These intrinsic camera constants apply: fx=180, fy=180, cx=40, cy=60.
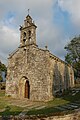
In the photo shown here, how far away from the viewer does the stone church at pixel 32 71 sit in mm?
24722

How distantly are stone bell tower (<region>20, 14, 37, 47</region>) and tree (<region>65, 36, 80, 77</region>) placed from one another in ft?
65.2

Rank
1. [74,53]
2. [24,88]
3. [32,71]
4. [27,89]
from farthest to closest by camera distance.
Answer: [74,53] < [24,88] < [27,89] < [32,71]

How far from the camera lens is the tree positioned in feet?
147

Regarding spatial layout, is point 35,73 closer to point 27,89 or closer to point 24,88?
point 27,89

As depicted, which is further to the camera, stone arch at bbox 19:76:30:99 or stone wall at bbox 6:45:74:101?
stone arch at bbox 19:76:30:99

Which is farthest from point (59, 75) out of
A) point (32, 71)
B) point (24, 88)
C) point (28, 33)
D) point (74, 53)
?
point (74, 53)

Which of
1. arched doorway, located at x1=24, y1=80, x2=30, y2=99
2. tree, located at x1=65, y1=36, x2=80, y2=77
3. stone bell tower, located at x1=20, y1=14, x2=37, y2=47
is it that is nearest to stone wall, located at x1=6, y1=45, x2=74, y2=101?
arched doorway, located at x1=24, y1=80, x2=30, y2=99

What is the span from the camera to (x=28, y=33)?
2800 cm

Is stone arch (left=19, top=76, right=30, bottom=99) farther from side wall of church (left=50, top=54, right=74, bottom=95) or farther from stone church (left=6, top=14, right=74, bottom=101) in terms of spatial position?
side wall of church (left=50, top=54, right=74, bottom=95)

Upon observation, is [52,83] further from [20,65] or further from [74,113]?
[74,113]

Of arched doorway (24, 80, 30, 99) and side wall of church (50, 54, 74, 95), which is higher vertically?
side wall of church (50, 54, 74, 95)

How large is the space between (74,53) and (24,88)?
22340 mm

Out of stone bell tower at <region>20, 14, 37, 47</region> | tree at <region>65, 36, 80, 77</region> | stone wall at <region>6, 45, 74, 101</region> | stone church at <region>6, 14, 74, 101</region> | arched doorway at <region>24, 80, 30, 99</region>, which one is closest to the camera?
stone wall at <region>6, 45, 74, 101</region>

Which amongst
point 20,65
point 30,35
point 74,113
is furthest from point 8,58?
point 74,113
